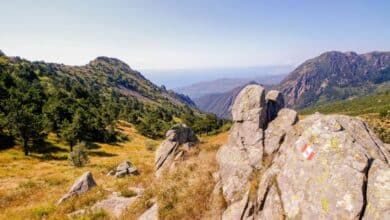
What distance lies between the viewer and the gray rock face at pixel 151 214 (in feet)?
54.4

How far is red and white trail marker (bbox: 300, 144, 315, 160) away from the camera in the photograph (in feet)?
44.0

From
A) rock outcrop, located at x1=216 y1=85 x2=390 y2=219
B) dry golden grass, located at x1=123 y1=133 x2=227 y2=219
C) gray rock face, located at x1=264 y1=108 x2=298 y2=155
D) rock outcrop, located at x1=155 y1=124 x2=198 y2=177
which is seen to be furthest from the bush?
gray rock face, located at x1=264 y1=108 x2=298 y2=155

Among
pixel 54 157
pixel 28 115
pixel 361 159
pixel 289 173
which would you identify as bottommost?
pixel 54 157

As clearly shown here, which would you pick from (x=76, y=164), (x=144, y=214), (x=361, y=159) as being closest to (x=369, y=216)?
(x=361, y=159)

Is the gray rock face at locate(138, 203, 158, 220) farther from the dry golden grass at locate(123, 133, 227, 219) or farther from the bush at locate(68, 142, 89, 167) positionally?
the bush at locate(68, 142, 89, 167)

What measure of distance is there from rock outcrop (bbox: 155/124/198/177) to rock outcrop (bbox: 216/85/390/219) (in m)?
10.0

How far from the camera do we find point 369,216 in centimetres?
1086

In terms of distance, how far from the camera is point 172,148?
2984 cm

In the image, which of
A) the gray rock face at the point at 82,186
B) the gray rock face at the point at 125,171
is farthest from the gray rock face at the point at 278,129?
the gray rock face at the point at 125,171

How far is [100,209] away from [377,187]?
15.7m

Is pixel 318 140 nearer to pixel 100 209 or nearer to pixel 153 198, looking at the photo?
pixel 153 198

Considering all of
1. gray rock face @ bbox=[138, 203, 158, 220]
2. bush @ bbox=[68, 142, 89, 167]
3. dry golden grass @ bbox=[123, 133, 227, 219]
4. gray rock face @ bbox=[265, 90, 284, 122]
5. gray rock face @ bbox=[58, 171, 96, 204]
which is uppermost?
gray rock face @ bbox=[265, 90, 284, 122]

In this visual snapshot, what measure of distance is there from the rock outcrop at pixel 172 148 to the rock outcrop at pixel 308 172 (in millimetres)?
10020

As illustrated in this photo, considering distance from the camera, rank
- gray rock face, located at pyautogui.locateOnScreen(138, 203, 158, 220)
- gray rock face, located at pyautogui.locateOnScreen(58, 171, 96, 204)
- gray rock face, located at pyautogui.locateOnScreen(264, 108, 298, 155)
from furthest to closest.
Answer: gray rock face, located at pyautogui.locateOnScreen(58, 171, 96, 204) → gray rock face, located at pyautogui.locateOnScreen(264, 108, 298, 155) → gray rock face, located at pyautogui.locateOnScreen(138, 203, 158, 220)
